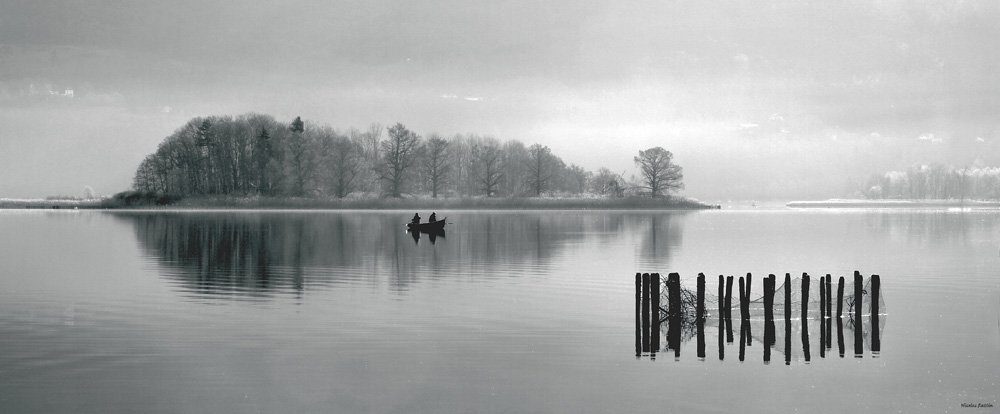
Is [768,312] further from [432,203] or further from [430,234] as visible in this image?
[432,203]

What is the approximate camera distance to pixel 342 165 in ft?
447

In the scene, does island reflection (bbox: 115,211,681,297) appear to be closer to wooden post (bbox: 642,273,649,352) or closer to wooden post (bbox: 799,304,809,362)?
wooden post (bbox: 642,273,649,352)

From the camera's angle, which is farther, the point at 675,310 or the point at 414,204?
the point at 414,204

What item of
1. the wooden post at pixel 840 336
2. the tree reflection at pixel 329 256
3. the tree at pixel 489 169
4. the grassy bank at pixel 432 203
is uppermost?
the tree at pixel 489 169

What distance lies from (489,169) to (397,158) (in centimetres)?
1925

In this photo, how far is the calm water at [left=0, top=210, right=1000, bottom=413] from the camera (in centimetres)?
1670

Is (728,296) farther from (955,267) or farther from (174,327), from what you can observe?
(955,267)

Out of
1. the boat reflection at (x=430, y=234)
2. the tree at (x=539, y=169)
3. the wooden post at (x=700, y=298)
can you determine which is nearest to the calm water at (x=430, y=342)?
the wooden post at (x=700, y=298)

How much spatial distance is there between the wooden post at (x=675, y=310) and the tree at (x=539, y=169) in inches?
5356

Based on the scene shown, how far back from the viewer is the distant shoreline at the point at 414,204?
136375 mm

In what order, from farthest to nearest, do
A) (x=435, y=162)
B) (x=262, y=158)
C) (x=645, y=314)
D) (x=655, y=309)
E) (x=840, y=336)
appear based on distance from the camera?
1. (x=435, y=162)
2. (x=262, y=158)
3. (x=840, y=336)
4. (x=645, y=314)
5. (x=655, y=309)

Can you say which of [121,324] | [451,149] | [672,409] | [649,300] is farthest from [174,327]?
[451,149]

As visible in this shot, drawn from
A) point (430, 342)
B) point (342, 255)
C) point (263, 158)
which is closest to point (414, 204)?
point (263, 158)

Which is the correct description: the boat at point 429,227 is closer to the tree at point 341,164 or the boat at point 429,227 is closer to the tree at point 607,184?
the tree at point 341,164
